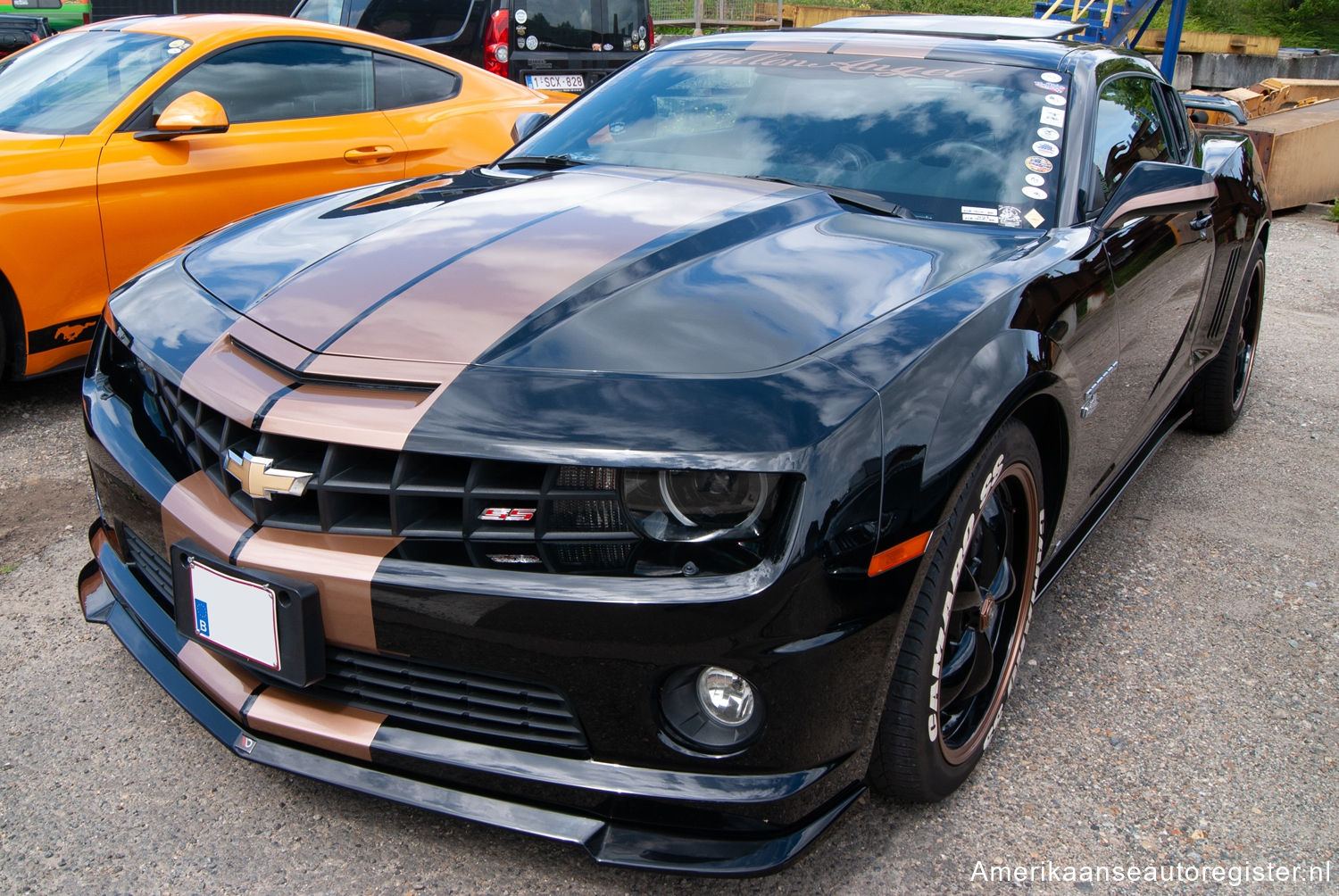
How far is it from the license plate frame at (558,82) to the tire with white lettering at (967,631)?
660 centimetres

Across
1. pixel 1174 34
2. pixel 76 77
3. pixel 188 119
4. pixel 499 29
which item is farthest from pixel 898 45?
pixel 1174 34

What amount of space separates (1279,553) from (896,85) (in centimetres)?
179

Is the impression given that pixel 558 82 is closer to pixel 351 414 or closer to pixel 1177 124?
pixel 1177 124

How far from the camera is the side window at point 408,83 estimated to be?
15.7ft

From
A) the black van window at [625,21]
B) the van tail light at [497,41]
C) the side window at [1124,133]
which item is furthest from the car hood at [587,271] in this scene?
the black van window at [625,21]

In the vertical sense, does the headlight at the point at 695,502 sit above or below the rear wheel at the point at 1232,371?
above

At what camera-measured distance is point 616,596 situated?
1516 millimetres

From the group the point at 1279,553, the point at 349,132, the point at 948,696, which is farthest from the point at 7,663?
the point at 1279,553

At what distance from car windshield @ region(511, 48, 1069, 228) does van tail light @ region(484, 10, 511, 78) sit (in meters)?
4.98

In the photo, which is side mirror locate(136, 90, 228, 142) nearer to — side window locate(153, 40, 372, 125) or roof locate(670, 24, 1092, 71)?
side window locate(153, 40, 372, 125)

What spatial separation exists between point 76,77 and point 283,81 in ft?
2.44

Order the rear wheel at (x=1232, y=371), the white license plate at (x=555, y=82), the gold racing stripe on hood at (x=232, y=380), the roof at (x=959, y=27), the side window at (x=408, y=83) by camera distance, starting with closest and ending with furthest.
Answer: the gold racing stripe on hood at (x=232, y=380) < the roof at (x=959, y=27) < the rear wheel at (x=1232, y=371) < the side window at (x=408, y=83) < the white license plate at (x=555, y=82)

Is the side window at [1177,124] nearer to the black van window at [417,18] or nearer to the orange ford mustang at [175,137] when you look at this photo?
the orange ford mustang at [175,137]

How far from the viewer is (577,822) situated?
63.7 inches
